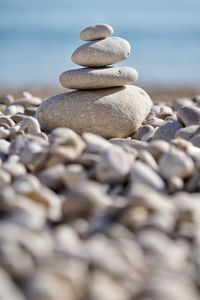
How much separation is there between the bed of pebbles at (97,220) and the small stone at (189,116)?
1.08 meters

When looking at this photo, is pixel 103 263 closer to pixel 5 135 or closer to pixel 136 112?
pixel 5 135

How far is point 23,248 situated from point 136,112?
8.77ft

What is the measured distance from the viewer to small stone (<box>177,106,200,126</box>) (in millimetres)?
4391

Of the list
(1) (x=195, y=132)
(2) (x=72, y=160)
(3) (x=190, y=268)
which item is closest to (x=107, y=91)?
(1) (x=195, y=132)

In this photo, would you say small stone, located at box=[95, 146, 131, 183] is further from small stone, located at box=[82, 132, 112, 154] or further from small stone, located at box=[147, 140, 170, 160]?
small stone, located at box=[147, 140, 170, 160]

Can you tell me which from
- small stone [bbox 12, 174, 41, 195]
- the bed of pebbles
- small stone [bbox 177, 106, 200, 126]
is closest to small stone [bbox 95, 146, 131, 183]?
the bed of pebbles

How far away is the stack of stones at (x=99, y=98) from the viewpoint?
4.53m

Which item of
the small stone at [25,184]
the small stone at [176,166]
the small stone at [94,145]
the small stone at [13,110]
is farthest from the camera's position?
the small stone at [13,110]

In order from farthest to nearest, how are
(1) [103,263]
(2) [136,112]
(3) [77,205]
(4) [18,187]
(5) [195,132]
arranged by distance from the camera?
(2) [136,112], (5) [195,132], (4) [18,187], (3) [77,205], (1) [103,263]

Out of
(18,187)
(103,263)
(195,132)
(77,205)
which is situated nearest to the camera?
(103,263)

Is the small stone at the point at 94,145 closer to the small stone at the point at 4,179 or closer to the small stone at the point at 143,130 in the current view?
the small stone at the point at 4,179

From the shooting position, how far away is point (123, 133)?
15.0 feet

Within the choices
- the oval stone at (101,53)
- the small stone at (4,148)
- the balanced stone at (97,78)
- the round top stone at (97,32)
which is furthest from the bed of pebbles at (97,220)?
the round top stone at (97,32)

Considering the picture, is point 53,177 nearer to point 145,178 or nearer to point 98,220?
point 145,178
